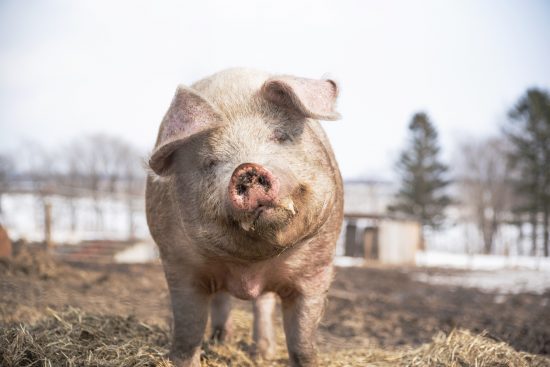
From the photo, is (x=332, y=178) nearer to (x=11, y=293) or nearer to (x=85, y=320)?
(x=85, y=320)

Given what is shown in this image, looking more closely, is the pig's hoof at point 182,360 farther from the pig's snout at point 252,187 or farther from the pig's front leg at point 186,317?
the pig's snout at point 252,187

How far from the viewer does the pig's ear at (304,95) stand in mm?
2557

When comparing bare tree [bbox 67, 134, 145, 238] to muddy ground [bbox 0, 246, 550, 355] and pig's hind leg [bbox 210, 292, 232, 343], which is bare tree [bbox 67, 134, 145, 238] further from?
pig's hind leg [bbox 210, 292, 232, 343]

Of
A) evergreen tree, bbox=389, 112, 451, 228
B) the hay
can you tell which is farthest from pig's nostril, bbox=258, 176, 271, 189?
evergreen tree, bbox=389, 112, 451, 228

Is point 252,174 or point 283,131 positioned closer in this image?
point 252,174

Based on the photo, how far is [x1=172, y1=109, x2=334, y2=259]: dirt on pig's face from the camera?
2.17 m

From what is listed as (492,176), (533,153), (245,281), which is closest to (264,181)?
(245,281)

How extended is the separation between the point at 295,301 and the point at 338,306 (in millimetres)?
4919

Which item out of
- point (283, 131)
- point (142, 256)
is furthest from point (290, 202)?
point (142, 256)

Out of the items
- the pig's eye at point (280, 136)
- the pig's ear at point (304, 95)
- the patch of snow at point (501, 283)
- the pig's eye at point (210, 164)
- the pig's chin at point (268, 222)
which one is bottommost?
the patch of snow at point (501, 283)

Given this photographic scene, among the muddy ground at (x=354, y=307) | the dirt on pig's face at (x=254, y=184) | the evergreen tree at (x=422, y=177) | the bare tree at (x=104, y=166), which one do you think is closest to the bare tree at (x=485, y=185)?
the evergreen tree at (x=422, y=177)

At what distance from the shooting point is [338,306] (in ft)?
25.8

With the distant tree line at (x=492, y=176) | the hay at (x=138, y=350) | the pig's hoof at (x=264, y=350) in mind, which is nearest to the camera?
the hay at (x=138, y=350)

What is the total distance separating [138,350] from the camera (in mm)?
3090
